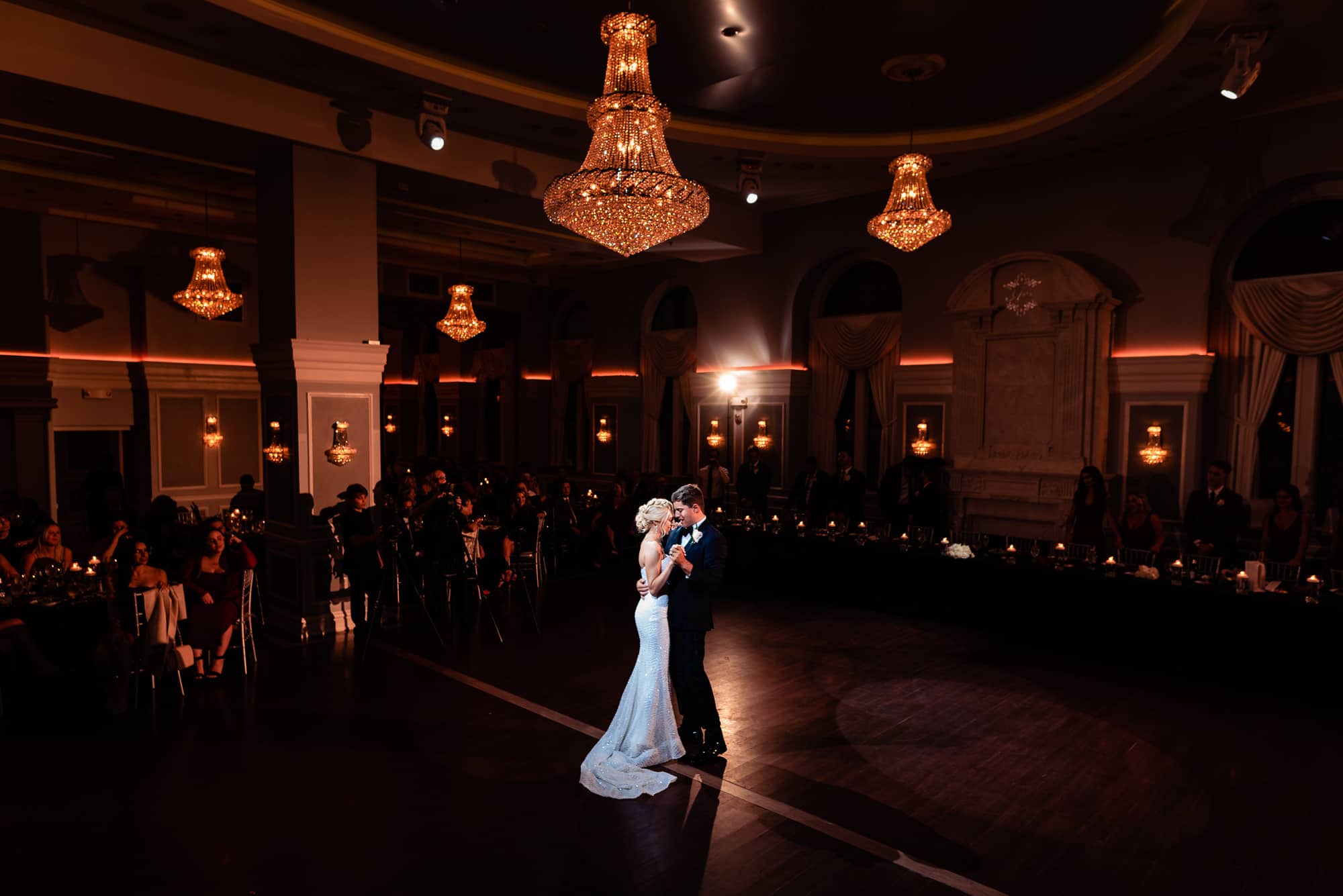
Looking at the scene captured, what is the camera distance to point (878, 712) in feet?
19.6

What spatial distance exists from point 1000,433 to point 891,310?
2.71 m

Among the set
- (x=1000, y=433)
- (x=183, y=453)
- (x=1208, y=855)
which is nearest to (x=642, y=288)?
(x=1000, y=433)

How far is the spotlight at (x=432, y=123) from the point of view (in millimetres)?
7723

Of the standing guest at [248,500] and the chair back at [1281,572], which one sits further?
the standing guest at [248,500]

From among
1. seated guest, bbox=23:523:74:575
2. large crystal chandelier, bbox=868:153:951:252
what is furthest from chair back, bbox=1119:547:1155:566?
seated guest, bbox=23:523:74:575

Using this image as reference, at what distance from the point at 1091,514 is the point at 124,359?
1387 centimetres

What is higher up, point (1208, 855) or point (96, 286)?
point (96, 286)

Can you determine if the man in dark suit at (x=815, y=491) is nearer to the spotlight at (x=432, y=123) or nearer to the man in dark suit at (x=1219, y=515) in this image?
the man in dark suit at (x=1219, y=515)

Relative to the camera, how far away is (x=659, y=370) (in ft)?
50.3

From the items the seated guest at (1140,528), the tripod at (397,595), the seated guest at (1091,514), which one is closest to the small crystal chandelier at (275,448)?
the tripod at (397,595)

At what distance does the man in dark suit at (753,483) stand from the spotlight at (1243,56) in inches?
295

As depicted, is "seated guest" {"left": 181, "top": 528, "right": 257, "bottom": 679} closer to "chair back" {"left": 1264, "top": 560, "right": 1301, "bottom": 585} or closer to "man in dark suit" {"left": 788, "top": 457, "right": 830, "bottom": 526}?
Result: "man in dark suit" {"left": 788, "top": 457, "right": 830, "bottom": 526}

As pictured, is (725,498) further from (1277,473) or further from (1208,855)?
(1208,855)

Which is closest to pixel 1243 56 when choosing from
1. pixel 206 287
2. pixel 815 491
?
pixel 815 491
